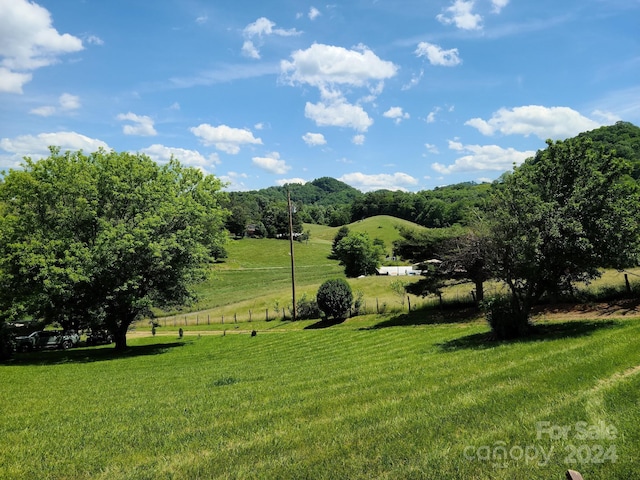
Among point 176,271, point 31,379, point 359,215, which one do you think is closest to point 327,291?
point 176,271

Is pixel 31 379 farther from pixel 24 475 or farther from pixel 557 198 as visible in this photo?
pixel 557 198

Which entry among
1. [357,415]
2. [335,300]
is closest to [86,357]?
[335,300]

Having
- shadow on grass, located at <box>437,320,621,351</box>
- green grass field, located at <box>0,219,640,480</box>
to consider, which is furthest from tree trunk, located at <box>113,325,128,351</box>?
Answer: shadow on grass, located at <box>437,320,621,351</box>

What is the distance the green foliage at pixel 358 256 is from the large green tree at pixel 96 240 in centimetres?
5725

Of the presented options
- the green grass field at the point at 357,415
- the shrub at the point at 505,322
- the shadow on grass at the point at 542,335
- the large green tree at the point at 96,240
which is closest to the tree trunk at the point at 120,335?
the large green tree at the point at 96,240

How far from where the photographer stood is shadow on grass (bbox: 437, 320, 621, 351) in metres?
13.8

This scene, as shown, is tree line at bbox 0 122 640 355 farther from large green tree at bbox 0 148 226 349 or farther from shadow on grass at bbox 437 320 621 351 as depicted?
shadow on grass at bbox 437 320 621 351

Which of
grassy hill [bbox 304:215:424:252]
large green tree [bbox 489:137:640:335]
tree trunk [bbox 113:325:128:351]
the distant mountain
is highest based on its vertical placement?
the distant mountain

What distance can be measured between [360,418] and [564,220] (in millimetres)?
11043

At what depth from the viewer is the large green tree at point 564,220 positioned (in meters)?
14.1

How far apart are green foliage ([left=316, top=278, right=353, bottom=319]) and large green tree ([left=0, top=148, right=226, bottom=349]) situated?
31.6 ft

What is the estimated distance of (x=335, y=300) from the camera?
101 ft

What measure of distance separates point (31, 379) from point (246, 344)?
35.6 feet

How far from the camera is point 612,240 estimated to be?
46.5ft
